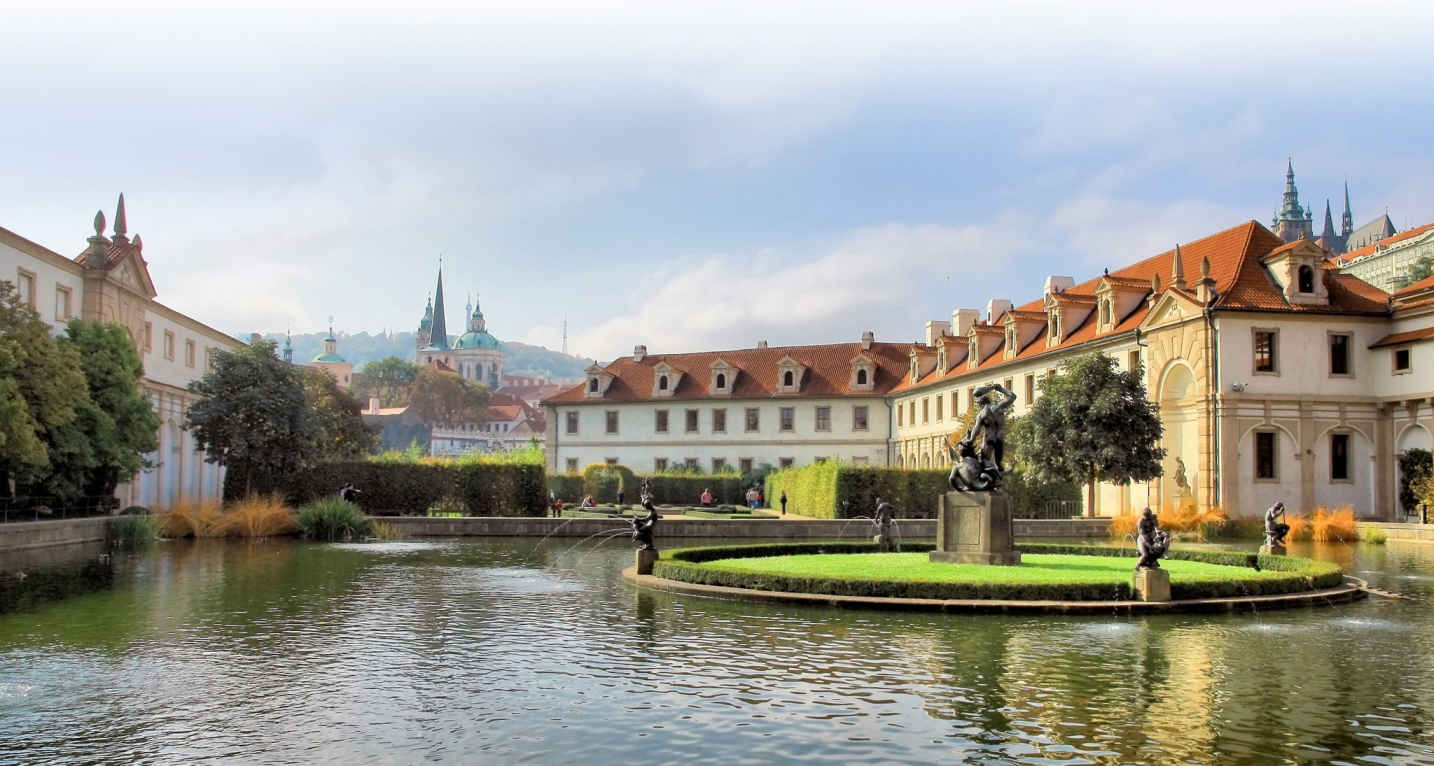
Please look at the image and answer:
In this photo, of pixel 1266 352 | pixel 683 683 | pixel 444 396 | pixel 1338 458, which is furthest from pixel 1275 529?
pixel 444 396

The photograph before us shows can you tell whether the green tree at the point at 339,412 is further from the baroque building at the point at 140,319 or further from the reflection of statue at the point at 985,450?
the reflection of statue at the point at 985,450

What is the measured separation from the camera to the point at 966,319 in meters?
80.7

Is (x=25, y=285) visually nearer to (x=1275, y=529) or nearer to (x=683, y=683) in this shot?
(x=683, y=683)

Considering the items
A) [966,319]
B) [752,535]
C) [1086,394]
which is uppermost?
[966,319]

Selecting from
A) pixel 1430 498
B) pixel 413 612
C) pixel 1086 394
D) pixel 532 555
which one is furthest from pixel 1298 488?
pixel 413 612

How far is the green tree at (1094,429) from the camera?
44.2 meters

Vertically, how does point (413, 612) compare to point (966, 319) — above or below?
below

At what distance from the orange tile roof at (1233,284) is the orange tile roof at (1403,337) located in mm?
1248

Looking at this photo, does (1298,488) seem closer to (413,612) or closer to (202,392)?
(413,612)

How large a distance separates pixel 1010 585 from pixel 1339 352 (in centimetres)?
3488

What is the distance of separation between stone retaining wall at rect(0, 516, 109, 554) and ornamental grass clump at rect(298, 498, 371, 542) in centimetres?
613

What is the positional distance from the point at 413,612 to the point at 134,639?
4.40 metres

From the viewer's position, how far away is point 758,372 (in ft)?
281

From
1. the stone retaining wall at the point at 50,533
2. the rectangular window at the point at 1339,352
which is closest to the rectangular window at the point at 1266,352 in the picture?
the rectangular window at the point at 1339,352
